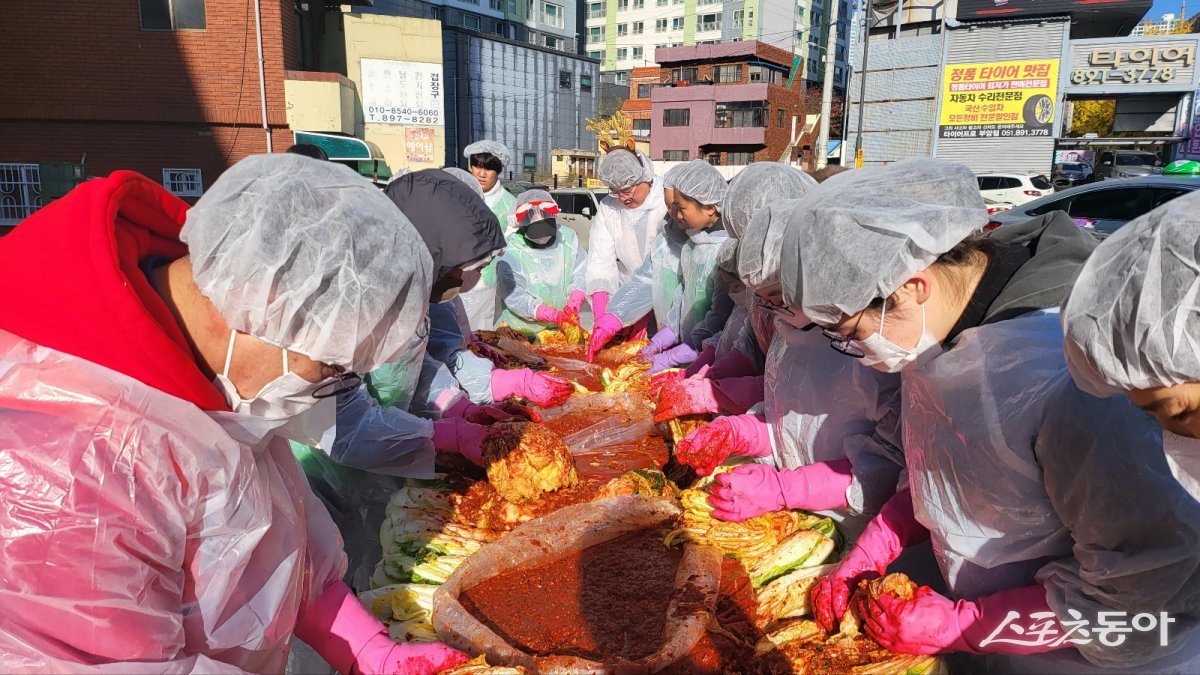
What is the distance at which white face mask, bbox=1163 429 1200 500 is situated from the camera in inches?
52.4

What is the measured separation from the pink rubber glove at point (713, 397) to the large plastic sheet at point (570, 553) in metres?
0.89

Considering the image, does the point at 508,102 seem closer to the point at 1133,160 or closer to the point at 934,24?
the point at 934,24

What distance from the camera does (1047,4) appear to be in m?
25.6

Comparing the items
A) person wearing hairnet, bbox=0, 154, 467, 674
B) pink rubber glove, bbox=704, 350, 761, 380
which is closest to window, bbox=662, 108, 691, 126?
pink rubber glove, bbox=704, 350, 761, 380

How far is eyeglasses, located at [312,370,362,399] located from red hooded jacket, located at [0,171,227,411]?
0.90 feet

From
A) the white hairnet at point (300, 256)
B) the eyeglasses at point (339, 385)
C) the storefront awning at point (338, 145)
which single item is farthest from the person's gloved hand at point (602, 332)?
the storefront awning at point (338, 145)

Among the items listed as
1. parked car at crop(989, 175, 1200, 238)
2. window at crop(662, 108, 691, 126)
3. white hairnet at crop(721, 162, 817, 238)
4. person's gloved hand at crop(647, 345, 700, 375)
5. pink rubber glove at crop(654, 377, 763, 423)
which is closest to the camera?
white hairnet at crop(721, 162, 817, 238)

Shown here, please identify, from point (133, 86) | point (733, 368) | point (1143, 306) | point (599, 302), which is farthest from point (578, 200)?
point (1143, 306)

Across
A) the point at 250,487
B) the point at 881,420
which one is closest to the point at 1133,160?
the point at 881,420

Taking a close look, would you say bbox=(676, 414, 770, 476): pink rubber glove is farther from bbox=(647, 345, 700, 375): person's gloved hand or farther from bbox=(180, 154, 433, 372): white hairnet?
bbox=(180, 154, 433, 372): white hairnet

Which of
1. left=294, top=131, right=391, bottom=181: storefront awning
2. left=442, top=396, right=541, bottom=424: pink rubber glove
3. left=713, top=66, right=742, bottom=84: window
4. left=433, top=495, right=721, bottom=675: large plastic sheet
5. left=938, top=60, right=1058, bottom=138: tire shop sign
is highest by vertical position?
left=713, top=66, right=742, bottom=84: window

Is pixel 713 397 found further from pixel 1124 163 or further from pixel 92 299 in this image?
pixel 1124 163

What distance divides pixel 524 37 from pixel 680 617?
168 feet

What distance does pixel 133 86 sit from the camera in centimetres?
1616
